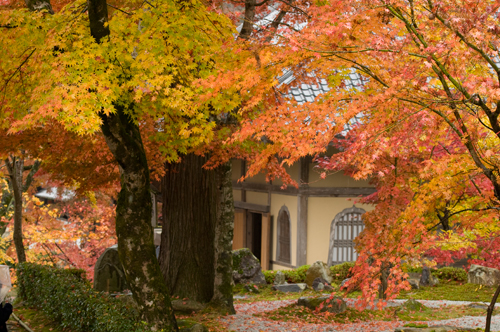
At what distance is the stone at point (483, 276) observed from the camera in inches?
577

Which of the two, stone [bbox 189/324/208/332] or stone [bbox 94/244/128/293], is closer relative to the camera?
stone [bbox 189/324/208/332]

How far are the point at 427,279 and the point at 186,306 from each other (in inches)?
357

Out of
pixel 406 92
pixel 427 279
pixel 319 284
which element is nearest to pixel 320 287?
pixel 319 284

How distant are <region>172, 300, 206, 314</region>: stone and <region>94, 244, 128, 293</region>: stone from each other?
10.8ft

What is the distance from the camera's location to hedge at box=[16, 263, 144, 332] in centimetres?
741

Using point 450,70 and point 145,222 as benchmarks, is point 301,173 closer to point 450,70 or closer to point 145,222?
point 145,222

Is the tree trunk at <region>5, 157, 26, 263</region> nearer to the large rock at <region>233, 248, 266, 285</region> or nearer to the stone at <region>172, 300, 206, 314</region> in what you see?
the stone at <region>172, 300, 206, 314</region>

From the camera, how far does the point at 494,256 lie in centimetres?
1298

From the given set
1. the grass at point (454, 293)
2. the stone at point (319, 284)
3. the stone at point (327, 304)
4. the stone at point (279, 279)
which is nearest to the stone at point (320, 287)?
the stone at point (319, 284)

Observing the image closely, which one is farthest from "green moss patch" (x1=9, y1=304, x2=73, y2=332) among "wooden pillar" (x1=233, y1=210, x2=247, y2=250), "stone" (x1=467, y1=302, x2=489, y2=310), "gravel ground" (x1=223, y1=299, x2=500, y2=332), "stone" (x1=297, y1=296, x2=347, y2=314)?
"stone" (x1=467, y1=302, x2=489, y2=310)

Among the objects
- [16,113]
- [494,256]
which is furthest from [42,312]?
[494,256]

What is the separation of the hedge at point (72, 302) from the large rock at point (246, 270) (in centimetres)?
522

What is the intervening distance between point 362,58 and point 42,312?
9288 mm

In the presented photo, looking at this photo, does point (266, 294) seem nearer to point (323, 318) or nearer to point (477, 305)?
point (323, 318)
